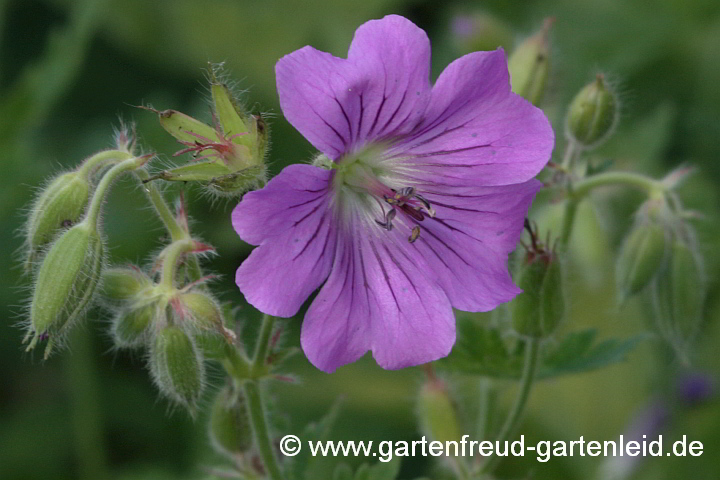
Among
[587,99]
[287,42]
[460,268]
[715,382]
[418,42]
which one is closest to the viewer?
[418,42]

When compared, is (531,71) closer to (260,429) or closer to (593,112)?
(593,112)

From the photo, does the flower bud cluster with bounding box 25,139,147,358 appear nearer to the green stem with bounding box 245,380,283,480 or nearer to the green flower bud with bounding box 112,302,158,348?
the green flower bud with bounding box 112,302,158,348

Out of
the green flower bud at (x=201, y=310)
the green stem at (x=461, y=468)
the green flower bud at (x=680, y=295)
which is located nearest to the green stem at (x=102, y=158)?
the green flower bud at (x=201, y=310)

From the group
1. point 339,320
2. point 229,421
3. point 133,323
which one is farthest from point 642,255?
point 133,323

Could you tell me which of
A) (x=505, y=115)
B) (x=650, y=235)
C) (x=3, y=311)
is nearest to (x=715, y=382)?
(x=650, y=235)

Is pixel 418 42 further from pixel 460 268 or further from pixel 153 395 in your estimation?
pixel 153 395

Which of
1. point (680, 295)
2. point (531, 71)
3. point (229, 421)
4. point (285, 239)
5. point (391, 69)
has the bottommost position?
point (229, 421)
